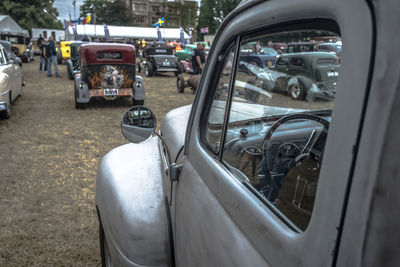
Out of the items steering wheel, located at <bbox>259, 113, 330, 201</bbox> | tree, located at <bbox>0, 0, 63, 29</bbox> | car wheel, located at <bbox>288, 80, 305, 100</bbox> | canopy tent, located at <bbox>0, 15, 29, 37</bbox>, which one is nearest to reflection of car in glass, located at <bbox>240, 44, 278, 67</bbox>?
car wheel, located at <bbox>288, 80, 305, 100</bbox>

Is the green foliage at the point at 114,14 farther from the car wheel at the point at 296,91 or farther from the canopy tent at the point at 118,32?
the car wheel at the point at 296,91

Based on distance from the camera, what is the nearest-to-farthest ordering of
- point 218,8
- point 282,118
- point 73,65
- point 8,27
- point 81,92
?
point 282,118 → point 81,92 → point 218,8 → point 73,65 → point 8,27

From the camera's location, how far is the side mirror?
1693mm

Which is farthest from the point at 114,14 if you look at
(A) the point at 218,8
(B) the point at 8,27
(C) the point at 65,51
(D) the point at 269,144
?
(D) the point at 269,144

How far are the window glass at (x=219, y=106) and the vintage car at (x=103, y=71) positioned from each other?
7775 mm

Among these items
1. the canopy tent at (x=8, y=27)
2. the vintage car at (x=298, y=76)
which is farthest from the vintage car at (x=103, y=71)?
the canopy tent at (x=8, y=27)

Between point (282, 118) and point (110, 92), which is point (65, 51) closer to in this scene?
point (110, 92)

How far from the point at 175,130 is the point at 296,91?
0.82 m

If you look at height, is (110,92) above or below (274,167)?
below

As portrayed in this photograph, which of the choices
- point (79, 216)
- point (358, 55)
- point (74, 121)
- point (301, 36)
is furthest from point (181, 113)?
point (74, 121)

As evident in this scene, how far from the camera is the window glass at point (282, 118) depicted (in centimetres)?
99

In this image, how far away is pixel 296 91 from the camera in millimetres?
1409

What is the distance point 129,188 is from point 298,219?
116 cm

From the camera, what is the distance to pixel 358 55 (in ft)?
2.09
